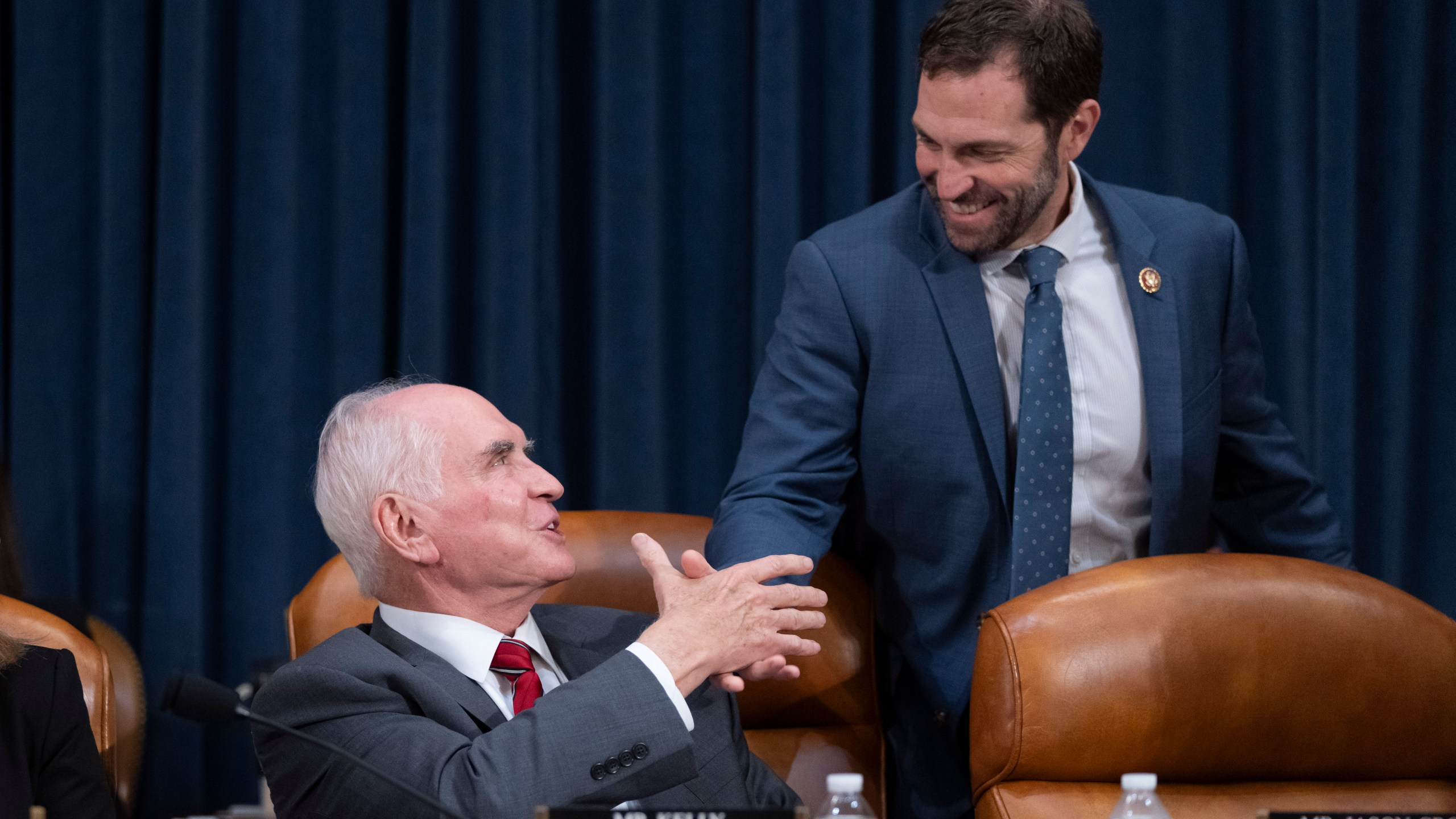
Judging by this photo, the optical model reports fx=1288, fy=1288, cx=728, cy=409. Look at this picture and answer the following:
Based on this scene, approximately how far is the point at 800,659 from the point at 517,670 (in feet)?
1.67

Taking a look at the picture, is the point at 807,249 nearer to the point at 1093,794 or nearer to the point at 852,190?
the point at 852,190

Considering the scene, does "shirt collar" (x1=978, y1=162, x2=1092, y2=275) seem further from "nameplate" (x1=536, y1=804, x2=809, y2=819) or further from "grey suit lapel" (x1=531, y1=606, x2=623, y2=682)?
"nameplate" (x1=536, y1=804, x2=809, y2=819)

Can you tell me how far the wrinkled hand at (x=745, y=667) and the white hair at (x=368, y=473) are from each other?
414 millimetres

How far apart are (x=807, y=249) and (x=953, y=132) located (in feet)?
1.10

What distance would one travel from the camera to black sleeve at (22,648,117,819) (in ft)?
5.94

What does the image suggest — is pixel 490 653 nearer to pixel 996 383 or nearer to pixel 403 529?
pixel 403 529

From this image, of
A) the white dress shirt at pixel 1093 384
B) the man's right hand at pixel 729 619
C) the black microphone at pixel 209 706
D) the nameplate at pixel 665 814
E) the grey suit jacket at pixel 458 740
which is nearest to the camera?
the nameplate at pixel 665 814

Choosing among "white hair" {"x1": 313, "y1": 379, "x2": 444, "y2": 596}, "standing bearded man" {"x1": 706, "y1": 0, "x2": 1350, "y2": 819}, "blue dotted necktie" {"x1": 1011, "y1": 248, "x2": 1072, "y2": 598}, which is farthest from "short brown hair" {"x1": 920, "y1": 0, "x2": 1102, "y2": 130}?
"white hair" {"x1": 313, "y1": 379, "x2": 444, "y2": 596}

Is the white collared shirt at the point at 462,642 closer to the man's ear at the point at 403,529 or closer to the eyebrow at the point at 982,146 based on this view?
the man's ear at the point at 403,529

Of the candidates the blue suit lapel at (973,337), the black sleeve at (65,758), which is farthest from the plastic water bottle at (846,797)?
the black sleeve at (65,758)

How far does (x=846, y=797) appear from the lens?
160 cm

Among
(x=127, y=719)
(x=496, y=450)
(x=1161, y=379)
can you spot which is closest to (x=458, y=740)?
(x=496, y=450)

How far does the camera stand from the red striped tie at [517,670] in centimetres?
187

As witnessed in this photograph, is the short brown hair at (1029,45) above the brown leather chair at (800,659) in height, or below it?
above
